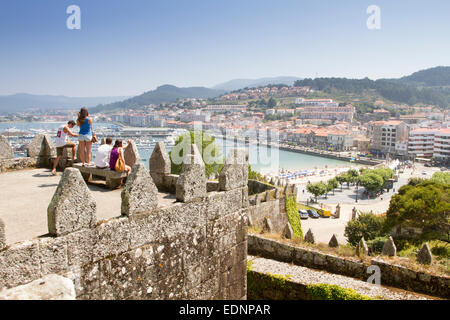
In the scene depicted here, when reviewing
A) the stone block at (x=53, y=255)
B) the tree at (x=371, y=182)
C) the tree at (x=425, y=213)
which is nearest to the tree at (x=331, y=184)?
the tree at (x=371, y=182)

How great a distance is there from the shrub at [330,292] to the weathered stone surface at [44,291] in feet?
24.9

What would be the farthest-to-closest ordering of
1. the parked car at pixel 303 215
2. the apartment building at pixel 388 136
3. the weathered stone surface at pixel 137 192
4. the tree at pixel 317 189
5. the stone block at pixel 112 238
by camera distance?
the apartment building at pixel 388 136 < the tree at pixel 317 189 < the parked car at pixel 303 215 < the weathered stone surface at pixel 137 192 < the stone block at pixel 112 238

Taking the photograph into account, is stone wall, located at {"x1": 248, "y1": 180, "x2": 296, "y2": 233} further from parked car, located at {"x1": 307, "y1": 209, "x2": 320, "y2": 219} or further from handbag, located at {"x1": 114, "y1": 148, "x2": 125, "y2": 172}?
parked car, located at {"x1": 307, "y1": 209, "x2": 320, "y2": 219}

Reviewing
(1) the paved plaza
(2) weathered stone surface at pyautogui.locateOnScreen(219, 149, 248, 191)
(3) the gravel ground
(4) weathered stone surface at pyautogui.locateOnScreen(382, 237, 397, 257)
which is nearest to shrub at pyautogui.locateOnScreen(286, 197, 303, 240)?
(1) the paved plaza

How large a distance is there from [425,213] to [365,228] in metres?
4.56

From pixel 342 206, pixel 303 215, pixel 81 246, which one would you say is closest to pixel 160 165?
pixel 81 246

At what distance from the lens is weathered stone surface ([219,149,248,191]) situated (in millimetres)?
5875

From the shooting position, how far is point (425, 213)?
2303 cm

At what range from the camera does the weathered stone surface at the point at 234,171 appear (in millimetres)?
5875

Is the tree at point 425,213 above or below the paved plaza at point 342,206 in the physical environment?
above

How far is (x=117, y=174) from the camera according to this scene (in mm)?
6242

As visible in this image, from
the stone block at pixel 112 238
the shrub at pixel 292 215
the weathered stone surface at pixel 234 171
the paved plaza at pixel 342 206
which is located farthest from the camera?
the paved plaza at pixel 342 206

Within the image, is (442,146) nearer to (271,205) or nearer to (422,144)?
(422,144)

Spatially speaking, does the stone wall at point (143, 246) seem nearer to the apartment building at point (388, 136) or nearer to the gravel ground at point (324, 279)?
the gravel ground at point (324, 279)
